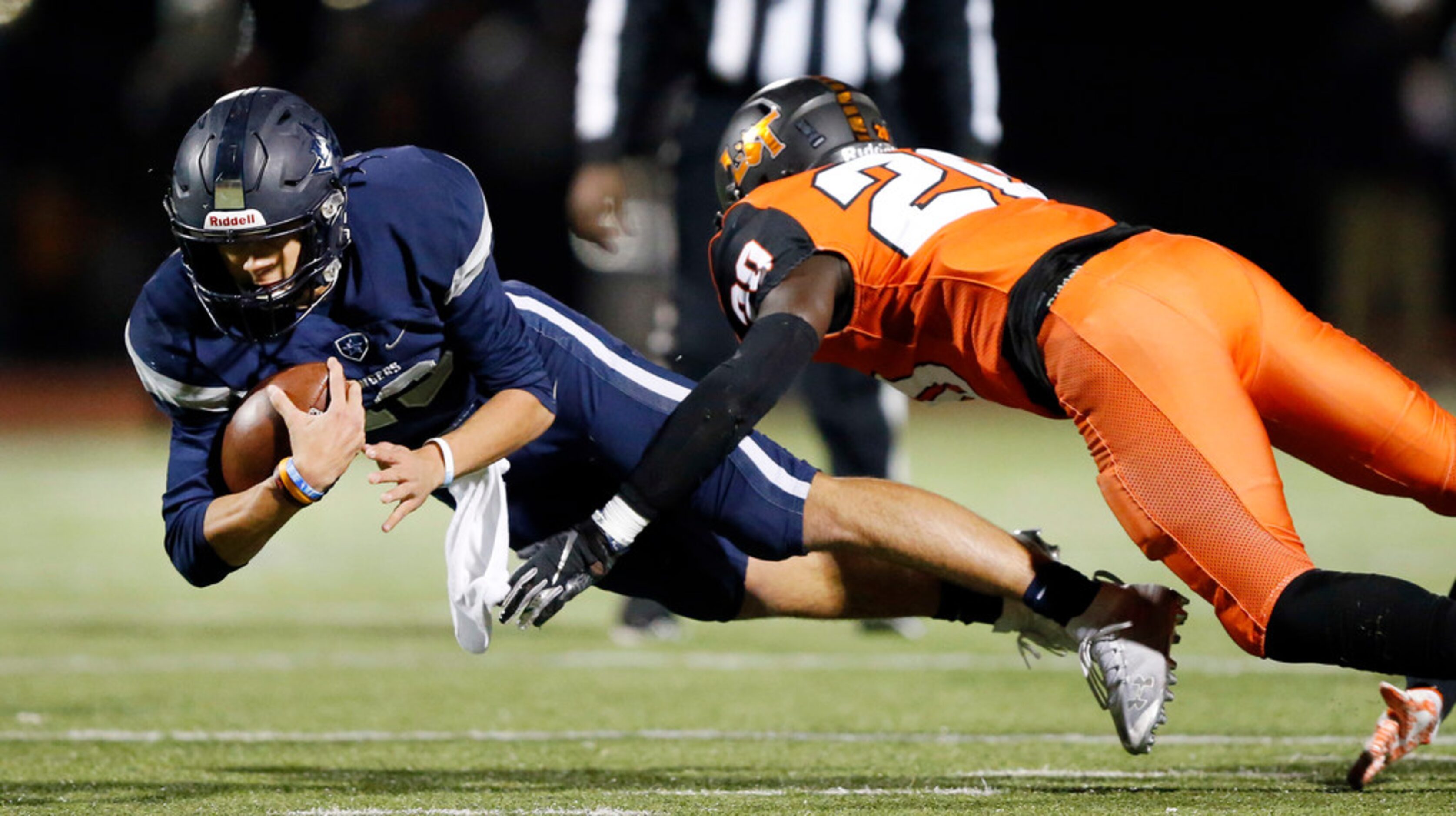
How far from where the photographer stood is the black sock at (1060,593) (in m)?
3.26

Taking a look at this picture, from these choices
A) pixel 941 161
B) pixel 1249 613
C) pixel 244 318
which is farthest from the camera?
pixel 941 161

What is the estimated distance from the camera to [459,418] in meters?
3.49

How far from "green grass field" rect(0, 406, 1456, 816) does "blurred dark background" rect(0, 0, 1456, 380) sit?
6221 mm

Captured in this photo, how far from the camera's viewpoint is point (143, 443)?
12328 mm

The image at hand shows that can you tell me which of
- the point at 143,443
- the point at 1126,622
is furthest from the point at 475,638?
the point at 143,443

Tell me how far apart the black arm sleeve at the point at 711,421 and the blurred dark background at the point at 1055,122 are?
32.8 feet

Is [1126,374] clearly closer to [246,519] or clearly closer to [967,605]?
[967,605]

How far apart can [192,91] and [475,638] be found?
970 cm

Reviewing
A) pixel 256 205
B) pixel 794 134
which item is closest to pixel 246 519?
pixel 256 205

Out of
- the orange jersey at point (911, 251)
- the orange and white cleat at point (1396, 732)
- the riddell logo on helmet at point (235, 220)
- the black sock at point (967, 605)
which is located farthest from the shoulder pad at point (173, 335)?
the orange and white cleat at point (1396, 732)

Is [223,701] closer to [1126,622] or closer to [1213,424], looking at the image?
[1126,622]

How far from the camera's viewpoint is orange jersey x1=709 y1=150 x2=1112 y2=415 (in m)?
3.12

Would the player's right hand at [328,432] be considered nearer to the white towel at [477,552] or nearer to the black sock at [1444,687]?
the white towel at [477,552]

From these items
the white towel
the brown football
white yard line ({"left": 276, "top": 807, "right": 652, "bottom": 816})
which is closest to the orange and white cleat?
white yard line ({"left": 276, "top": 807, "right": 652, "bottom": 816})
